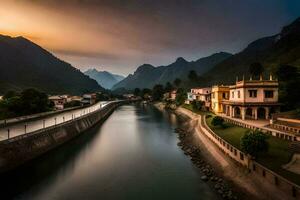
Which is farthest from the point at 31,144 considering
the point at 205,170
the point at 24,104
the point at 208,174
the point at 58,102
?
the point at 58,102

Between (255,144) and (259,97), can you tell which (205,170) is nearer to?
(255,144)

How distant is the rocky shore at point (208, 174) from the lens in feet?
87.6

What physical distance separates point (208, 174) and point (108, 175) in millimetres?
13150

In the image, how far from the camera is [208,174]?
109 feet

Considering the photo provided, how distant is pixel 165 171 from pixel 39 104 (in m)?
58.4

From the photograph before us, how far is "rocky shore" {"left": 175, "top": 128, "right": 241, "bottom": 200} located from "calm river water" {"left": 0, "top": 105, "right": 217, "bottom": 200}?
2.81 ft

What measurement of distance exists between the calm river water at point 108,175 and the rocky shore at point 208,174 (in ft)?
2.81

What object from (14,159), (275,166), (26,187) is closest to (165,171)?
(275,166)

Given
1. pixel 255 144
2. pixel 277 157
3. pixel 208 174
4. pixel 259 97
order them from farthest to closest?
pixel 259 97, pixel 208 174, pixel 277 157, pixel 255 144

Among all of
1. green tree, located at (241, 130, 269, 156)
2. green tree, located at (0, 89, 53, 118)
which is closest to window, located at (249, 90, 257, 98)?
green tree, located at (241, 130, 269, 156)

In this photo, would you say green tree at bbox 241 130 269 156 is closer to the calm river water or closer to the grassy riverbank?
the grassy riverbank

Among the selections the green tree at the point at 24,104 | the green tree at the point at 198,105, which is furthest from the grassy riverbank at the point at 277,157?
the green tree at the point at 24,104

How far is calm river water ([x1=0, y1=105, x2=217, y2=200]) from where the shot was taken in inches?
1118

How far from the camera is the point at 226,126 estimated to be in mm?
50656
